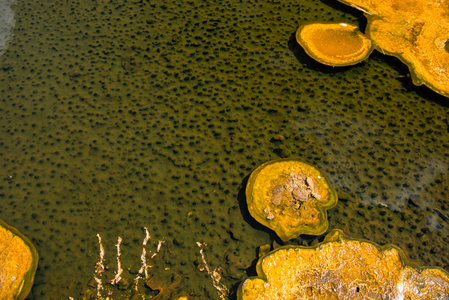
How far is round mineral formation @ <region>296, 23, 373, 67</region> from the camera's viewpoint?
27.4 ft

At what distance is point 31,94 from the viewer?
28.4ft

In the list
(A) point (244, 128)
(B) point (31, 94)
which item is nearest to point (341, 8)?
Result: (A) point (244, 128)

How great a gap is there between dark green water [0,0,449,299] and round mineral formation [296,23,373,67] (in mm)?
354

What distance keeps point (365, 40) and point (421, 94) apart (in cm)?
192

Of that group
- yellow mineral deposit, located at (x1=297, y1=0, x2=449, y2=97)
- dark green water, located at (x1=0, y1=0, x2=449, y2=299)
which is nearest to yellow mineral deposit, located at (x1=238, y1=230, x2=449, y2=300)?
dark green water, located at (x1=0, y1=0, x2=449, y2=299)

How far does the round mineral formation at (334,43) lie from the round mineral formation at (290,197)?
121 inches

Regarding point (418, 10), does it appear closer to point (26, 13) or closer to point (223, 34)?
point (223, 34)

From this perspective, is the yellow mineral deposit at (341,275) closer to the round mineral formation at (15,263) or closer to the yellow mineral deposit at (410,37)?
the round mineral formation at (15,263)

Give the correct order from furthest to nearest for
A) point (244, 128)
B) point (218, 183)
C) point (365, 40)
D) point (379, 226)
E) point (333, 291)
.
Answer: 1. point (365, 40)
2. point (244, 128)
3. point (218, 183)
4. point (379, 226)
5. point (333, 291)

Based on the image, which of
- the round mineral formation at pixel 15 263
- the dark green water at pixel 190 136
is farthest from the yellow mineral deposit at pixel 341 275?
the round mineral formation at pixel 15 263

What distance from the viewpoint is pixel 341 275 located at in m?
6.05

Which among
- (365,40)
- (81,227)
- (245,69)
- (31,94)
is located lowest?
(81,227)

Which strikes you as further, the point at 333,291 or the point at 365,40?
the point at 365,40

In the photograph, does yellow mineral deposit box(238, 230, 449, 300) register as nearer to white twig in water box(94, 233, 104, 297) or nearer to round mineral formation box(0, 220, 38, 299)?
white twig in water box(94, 233, 104, 297)
